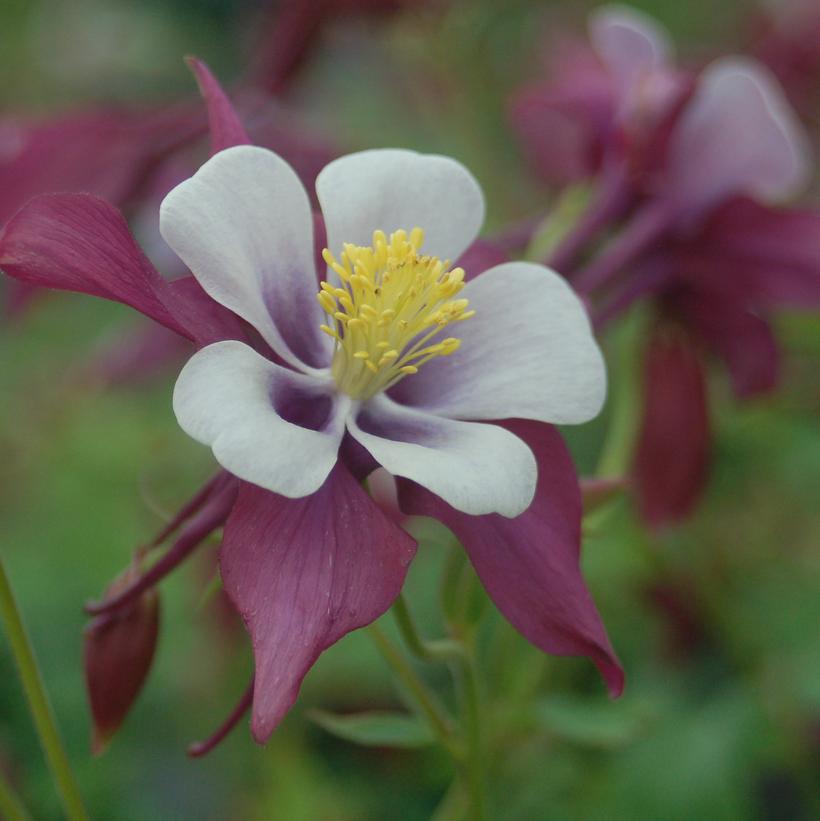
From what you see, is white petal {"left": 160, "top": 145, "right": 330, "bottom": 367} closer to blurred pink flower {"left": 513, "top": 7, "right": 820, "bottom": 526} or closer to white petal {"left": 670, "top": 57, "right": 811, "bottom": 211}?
blurred pink flower {"left": 513, "top": 7, "right": 820, "bottom": 526}

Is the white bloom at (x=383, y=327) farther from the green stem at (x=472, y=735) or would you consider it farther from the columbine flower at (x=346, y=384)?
the green stem at (x=472, y=735)

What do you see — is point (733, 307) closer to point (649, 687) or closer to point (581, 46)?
point (649, 687)

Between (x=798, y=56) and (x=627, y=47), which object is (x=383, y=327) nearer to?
(x=627, y=47)

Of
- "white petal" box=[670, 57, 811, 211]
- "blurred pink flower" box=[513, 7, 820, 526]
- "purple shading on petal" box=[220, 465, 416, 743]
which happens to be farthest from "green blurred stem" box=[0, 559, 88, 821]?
"white petal" box=[670, 57, 811, 211]

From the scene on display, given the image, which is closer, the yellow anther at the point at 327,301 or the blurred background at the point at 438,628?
the yellow anther at the point at 327,301

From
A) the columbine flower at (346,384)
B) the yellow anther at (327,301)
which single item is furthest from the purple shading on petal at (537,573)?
the yellow anther at (327,301)

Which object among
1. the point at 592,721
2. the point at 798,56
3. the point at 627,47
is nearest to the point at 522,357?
the point at 592,721
